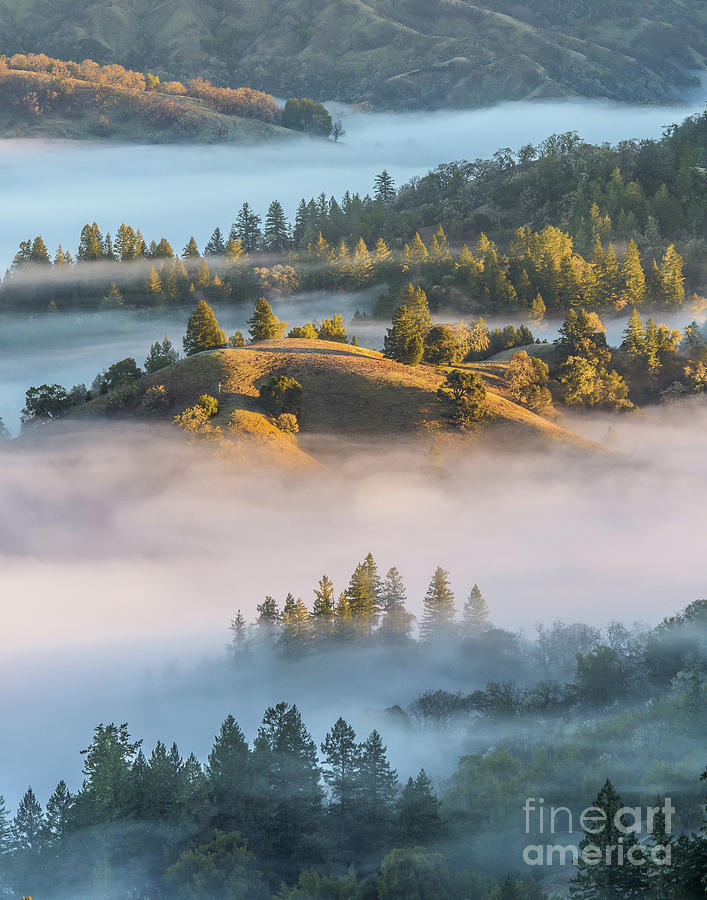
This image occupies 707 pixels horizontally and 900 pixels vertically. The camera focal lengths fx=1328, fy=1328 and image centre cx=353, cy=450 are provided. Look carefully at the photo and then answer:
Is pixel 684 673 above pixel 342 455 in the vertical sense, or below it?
below

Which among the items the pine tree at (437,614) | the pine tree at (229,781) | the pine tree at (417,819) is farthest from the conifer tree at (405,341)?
the pine tree at (417,819)

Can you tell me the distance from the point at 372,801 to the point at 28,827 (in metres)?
23.9

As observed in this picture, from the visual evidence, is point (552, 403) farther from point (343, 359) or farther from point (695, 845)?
point (695, 845)

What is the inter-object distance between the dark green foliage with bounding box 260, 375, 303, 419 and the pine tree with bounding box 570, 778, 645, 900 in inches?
2893

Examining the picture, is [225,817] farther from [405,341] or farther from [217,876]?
[405,341]

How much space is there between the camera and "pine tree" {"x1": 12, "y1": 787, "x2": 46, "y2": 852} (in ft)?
299

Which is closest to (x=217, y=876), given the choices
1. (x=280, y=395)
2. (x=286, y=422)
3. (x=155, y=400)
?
(x=286, y=422)

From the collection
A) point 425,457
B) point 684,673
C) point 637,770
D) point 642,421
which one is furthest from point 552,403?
point 637,770

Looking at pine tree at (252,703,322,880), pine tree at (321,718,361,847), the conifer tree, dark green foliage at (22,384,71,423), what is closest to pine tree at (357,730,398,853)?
pine tree at (321,718,361,847)

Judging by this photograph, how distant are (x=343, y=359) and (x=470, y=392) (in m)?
14.9

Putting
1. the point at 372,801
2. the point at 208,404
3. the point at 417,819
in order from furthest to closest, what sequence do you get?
the point at 208,404, the point at 372,801, the point at 417,819

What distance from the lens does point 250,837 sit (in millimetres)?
89688

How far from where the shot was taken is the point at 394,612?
118938mm

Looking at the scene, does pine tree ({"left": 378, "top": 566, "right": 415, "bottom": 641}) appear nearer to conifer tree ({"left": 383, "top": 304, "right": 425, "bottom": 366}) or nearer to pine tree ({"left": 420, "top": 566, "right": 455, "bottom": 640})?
pine tree ({"left": 420, "top": 566, "right": 455, "bottom": 640})
